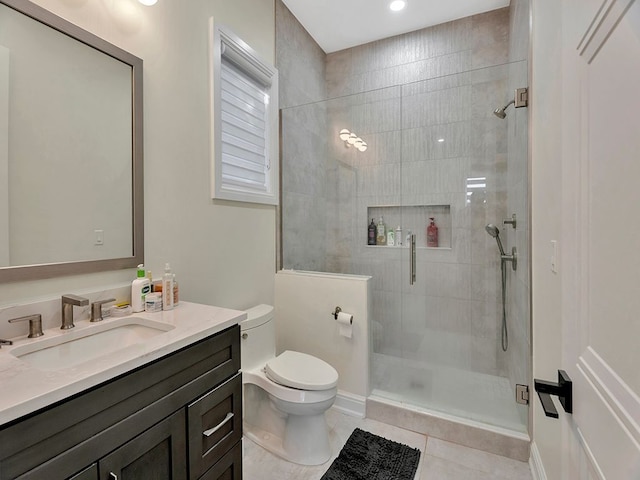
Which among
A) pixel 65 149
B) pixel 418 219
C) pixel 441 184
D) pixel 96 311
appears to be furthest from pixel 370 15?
pixel 96 311

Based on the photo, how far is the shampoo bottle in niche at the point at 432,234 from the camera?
2.36 m

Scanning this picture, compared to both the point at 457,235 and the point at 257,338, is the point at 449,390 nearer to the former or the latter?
the point at 457,235

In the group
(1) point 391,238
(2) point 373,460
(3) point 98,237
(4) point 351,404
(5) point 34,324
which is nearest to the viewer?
(5) point 34,324

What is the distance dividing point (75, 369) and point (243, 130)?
1713mm

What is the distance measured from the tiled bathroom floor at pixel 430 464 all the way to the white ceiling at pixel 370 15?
309cm

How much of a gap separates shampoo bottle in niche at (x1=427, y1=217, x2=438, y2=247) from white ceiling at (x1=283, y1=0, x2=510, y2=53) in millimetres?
1689

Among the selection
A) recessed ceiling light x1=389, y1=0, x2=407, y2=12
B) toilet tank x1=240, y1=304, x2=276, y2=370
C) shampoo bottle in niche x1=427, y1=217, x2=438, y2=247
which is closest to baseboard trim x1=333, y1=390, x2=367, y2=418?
toilet tank x1=240, y1=304, x2=276, y2=370

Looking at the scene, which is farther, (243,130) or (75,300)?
(243,130)

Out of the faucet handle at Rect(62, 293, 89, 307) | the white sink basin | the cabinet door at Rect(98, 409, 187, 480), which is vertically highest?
the faucet handle at Rect(62, 293, 89, 307)

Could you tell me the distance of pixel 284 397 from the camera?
5.24ft

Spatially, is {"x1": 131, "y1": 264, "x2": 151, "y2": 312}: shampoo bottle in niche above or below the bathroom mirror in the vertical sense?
below

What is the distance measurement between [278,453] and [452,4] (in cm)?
336

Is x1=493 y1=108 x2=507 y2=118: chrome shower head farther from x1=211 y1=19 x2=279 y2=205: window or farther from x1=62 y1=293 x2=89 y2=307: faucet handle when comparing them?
x1=62 y1=293 x2=89 y2=307: faucet handle

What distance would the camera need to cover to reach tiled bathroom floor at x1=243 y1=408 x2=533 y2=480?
1.56m
